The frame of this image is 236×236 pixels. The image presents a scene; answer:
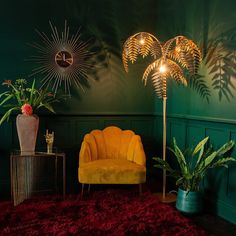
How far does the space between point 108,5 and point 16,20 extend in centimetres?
114

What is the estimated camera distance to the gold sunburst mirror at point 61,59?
3.12 metres

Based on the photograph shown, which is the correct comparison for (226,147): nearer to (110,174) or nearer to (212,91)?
(212,91)

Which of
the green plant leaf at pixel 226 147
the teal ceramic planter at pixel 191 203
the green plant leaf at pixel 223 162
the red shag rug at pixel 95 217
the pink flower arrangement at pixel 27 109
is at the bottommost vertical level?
the red shag rug at pixel 95 217

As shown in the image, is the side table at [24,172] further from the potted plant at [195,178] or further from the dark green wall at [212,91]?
the dark green wall at [212,91]

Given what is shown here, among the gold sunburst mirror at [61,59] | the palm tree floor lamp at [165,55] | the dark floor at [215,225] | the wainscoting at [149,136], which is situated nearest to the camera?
the dark floor at [215,225]

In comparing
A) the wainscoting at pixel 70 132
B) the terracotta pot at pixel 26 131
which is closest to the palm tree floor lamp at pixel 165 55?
the wainscoting at pixel 70 132

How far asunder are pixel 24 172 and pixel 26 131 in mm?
434

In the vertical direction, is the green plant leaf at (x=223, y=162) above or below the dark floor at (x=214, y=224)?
above

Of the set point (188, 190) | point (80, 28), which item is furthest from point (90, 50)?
point (188, 190)

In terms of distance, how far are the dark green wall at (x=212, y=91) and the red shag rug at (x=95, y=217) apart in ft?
1.58

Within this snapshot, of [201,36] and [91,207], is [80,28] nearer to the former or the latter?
[201,36]

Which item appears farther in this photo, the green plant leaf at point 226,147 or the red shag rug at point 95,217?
the green plant leaf at point 226,147

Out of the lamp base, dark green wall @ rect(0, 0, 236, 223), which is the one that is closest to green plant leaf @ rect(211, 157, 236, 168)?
dark green wall @ rect(0, 0, 236, 223)

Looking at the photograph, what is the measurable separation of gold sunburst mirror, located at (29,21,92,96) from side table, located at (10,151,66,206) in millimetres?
894
